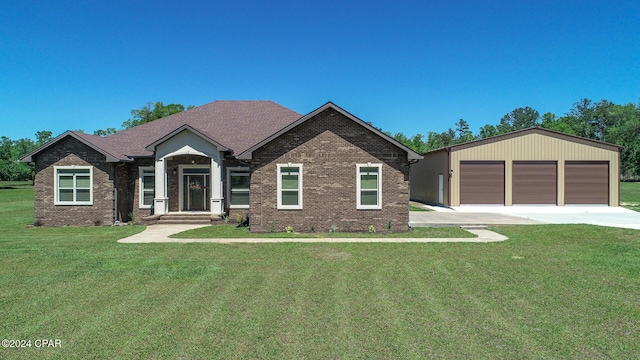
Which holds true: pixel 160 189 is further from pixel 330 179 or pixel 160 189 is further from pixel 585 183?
pixel 585 183

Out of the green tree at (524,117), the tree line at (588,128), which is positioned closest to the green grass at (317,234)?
the tree line at (588,128)

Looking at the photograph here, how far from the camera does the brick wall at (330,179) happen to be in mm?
16031

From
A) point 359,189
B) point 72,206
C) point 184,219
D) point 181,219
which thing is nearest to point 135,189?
point 72,206

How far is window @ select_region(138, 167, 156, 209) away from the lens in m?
19.5

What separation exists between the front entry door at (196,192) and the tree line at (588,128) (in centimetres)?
4400

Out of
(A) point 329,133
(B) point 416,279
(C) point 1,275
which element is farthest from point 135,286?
(A) point 329,133

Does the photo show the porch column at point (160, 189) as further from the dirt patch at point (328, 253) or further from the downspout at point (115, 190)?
the dirt patch at point (328, 253)

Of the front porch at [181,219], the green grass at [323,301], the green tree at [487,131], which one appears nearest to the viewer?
the green grass at [323,301]

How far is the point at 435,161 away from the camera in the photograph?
28.4 m

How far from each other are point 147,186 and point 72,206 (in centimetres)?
338

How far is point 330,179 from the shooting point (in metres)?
16.0

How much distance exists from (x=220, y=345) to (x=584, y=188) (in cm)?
2764

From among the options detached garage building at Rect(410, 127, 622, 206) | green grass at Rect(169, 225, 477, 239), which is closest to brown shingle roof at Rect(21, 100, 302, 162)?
green grass at Rect(169, 225, 477, 239)

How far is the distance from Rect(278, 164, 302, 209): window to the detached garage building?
13223 mm
